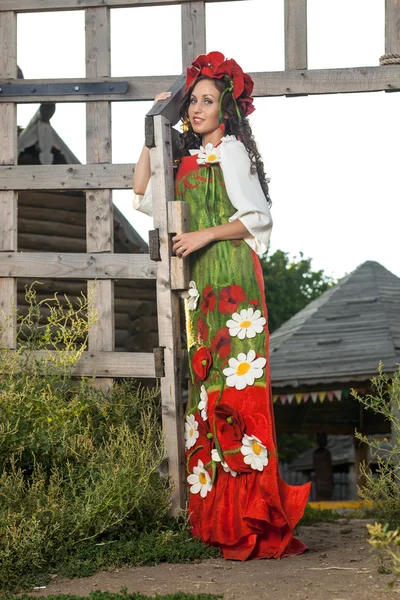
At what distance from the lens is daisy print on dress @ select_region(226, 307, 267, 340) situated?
603 cm

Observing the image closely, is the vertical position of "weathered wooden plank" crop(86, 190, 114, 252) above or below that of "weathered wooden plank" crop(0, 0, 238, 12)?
below

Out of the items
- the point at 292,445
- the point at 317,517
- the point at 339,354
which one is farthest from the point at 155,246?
the point at 292,445

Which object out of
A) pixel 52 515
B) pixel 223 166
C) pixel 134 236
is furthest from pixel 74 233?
pixel 52 515

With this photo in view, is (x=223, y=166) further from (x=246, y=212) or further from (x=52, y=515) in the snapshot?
(x=52, y=515)

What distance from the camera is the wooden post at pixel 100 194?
707cm

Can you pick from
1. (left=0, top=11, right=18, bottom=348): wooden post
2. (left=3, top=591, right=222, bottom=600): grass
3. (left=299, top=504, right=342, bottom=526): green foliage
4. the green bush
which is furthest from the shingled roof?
(left=3, top=591, right=222, bottom=600): grass

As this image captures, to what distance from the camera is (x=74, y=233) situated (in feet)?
40.1

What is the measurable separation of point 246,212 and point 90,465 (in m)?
1.75

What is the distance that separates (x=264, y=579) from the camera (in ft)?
16.6

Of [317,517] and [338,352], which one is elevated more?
[338,352]

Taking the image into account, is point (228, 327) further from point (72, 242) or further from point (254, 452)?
point (72, 242)

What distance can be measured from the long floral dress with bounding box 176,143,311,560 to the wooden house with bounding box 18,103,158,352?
5093mm

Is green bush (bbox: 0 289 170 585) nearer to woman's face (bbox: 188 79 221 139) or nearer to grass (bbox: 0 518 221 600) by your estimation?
grass (bbox: 0 518 221 600)

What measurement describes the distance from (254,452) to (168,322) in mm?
982
